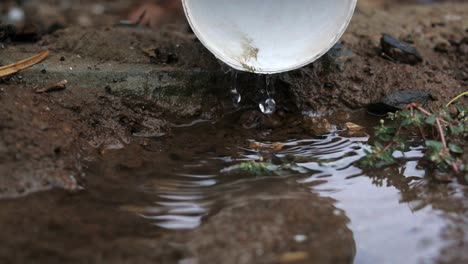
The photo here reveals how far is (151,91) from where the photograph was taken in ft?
8.48

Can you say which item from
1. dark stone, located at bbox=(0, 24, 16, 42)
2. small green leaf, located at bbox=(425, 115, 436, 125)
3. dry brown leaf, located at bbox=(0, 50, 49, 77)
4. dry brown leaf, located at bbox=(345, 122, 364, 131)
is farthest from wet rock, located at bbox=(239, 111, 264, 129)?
dark stone, located at bbox=(0, 24, 16, 42)

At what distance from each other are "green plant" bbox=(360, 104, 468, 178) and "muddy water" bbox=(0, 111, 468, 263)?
0.06 meters

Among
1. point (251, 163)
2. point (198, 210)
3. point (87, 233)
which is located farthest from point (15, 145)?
point (251, 163)

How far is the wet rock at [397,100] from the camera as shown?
2.54 metres

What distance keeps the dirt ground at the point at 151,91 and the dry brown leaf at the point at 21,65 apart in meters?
0.04

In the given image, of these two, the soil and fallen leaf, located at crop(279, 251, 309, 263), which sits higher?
the soil

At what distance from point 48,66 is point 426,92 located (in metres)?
1.70

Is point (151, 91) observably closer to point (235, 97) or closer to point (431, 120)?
point (235, 97)

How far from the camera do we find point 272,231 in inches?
69.0

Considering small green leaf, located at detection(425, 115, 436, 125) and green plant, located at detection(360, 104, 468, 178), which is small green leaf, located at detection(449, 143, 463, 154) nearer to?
green plant, located at detection(360, 104, 468, 178)

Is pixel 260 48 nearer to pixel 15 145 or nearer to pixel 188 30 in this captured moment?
pixel 188 30

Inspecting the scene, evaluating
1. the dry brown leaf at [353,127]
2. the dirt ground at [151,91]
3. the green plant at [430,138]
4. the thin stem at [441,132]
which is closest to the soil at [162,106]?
the dirt ground at [151,91]

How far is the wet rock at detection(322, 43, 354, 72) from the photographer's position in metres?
2.70

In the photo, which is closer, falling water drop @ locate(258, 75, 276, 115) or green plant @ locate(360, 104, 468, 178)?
green plant @ locate(360, 104, 468, 178)
